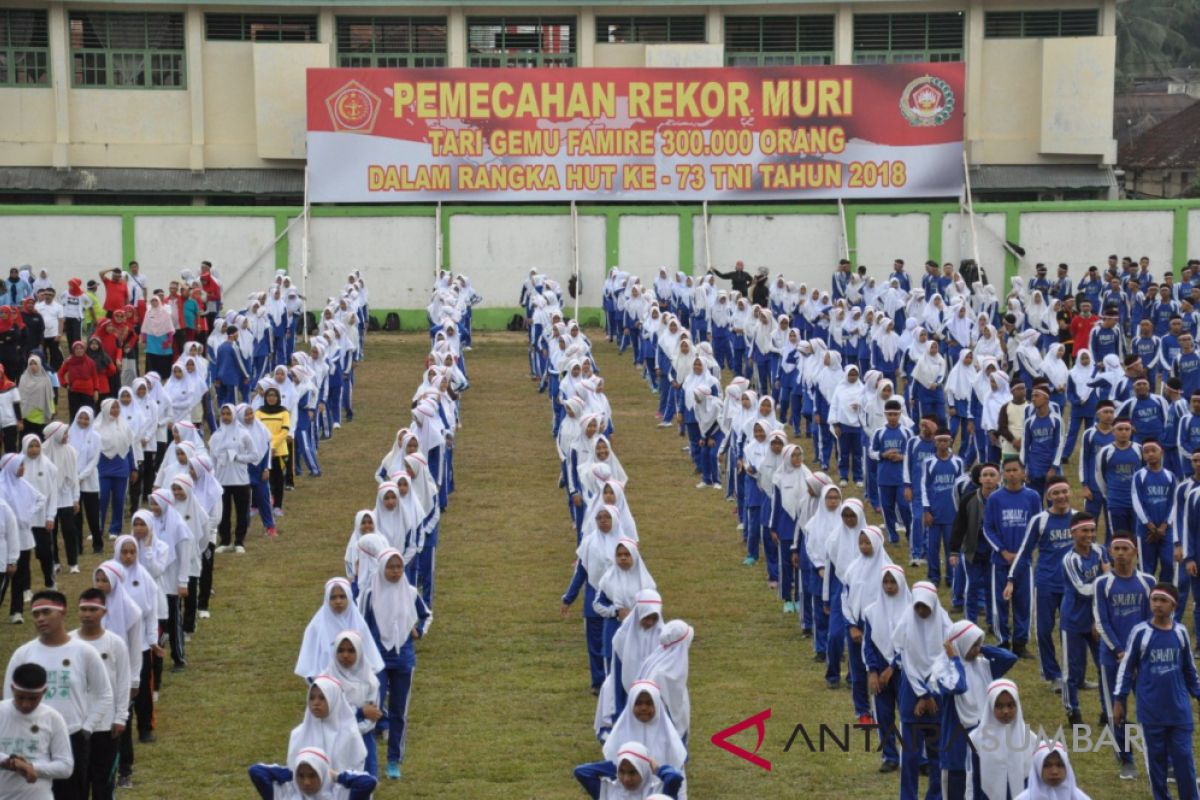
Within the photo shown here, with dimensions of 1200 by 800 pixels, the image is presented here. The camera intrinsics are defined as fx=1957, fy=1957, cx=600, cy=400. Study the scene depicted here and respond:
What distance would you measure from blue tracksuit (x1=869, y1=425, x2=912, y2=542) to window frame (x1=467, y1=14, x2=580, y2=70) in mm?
23646

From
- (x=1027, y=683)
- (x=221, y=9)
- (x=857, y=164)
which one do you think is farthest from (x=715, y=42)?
(x=1027, y=683)

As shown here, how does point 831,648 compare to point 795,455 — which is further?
point 795,455

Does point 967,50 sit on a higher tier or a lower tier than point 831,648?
higher

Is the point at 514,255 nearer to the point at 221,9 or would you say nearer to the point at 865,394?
→ the point at 221,9

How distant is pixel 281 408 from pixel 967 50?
2374 cm

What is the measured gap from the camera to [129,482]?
2069 cm

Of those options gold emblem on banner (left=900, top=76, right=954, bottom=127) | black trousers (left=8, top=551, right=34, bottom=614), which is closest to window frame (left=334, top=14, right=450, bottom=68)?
gold emblem on banner (left=900, top=76, right=954, bottom=127)

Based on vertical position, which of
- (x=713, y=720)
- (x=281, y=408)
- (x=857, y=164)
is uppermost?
(x=857, y=164)

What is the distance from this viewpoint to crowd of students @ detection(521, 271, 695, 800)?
9734mm

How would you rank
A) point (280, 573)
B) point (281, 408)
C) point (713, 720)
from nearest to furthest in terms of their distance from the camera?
point (713, 720)
point (280, 573)
point (281, 408)

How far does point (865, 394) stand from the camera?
2111 cm

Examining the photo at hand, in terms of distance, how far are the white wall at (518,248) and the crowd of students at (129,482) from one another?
19.4 feet

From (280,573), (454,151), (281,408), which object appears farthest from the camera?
(454,151)

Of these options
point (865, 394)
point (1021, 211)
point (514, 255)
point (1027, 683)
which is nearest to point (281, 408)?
point (865, 394)
